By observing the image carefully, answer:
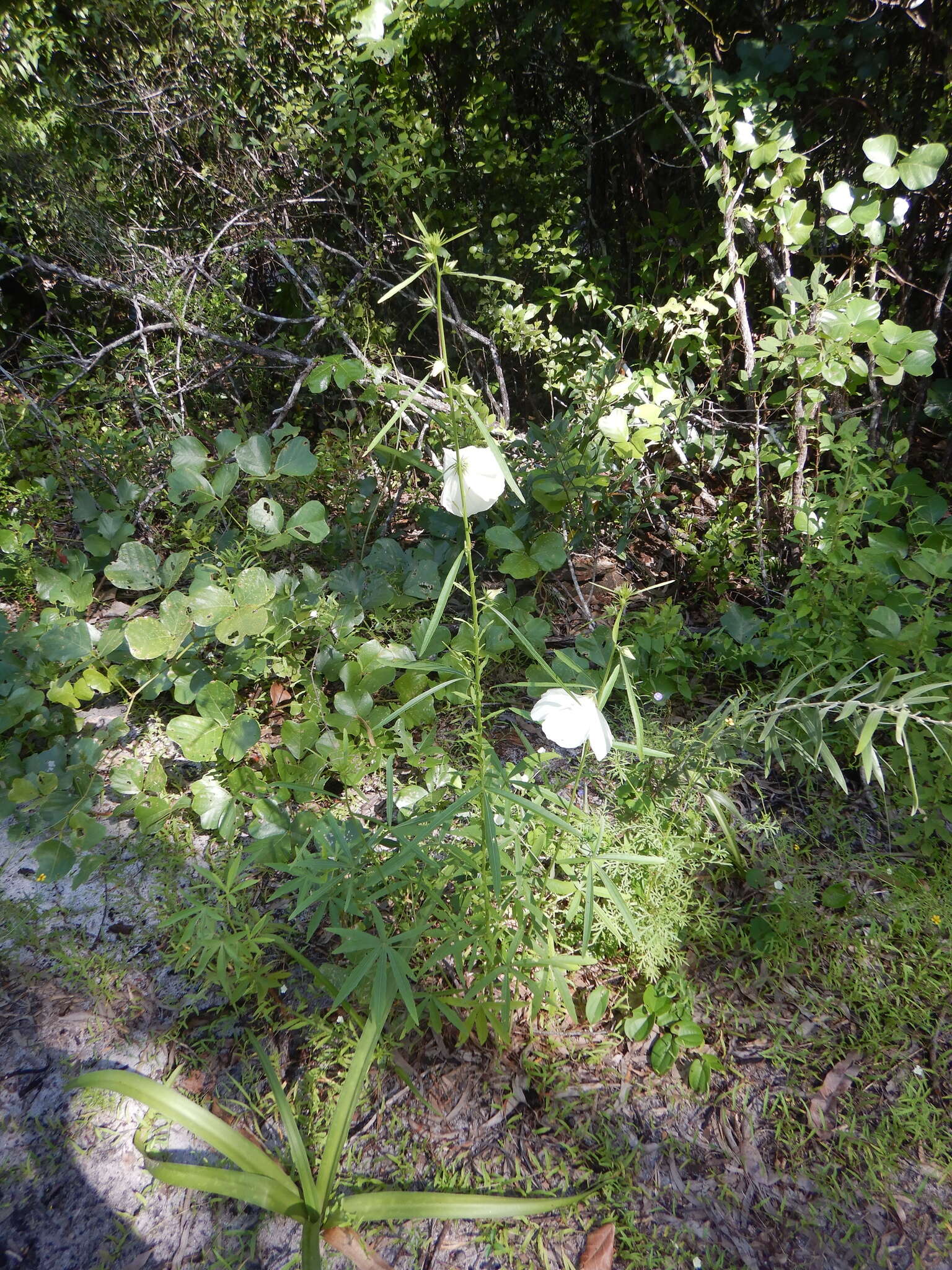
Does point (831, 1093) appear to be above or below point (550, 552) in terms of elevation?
below

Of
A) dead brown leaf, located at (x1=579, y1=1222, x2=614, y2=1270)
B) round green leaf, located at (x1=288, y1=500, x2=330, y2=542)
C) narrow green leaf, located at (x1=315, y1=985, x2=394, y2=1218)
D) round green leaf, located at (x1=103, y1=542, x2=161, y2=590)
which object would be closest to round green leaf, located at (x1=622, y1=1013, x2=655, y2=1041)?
dead brown leaf, located at (x1=579, y1=1222, x2=614, y2=1270)

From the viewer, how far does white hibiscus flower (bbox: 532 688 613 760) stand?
123 centimetres

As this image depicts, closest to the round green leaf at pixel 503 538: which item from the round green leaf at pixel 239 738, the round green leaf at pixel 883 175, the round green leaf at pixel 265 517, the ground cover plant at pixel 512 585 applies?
the ground cover plant at pixel 512 585

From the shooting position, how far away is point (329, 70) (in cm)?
256

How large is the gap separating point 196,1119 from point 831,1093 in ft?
3.91

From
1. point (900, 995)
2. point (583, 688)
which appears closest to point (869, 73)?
point (583, 688)

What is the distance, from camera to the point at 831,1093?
1.40 meters

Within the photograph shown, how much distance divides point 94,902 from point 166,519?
1883 mm

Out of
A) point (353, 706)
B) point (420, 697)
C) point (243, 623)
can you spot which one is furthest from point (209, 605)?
point (420, 697)

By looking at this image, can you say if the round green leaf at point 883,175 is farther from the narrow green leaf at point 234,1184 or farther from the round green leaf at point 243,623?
the narrow green leaf at point 234,1184

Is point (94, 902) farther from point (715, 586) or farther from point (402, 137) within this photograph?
point (402, 137)

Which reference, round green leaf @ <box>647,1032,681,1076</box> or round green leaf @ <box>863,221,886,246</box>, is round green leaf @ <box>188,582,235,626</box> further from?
round green leaf @ <box>863,221,886,246</box>

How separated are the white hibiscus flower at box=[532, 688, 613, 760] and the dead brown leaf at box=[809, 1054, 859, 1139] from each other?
841mm

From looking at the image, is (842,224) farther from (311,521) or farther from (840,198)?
(311,521)
